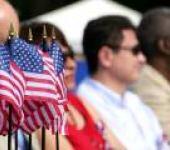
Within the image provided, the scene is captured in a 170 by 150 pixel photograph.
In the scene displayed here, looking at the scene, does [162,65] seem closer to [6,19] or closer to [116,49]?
[116,49]

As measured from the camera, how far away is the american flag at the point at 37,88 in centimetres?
445

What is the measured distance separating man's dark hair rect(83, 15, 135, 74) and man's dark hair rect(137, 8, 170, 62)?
56cm

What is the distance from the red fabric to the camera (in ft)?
19.2

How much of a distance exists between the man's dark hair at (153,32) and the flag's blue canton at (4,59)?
3419 mm

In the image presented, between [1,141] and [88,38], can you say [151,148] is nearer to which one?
[88,38]

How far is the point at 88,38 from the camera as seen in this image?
716cm

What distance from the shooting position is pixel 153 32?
25.2ft

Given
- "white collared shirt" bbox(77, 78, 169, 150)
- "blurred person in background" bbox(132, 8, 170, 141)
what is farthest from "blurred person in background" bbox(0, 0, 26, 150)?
"blurred person in background" bbox(132, 8, 170, 141)

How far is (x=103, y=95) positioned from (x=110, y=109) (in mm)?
145

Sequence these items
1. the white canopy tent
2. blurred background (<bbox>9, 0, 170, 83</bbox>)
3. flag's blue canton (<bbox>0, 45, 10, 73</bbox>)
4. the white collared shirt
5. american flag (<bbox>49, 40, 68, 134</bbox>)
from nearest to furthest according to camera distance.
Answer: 1. flag's blue canton (<bbox>0, 45, 10, 73</bbox>)
2. american flag (<bbox>49, 40, 68, 134</bbox>)
3. the white collared shirt
4. blurred background (<bbox>9, 0, 170, 83</bbox>)
5. the white canopy tent

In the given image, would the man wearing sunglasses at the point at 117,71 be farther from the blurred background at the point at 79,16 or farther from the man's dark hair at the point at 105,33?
the blurred background at the point at 79,16

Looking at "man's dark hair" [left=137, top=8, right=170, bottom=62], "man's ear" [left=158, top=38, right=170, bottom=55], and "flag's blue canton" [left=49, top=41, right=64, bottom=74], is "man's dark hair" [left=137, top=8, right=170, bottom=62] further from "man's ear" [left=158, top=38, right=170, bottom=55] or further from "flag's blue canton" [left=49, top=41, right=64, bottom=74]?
"flag's blue canton" [left=49, top=41, right=64, bottom=74]

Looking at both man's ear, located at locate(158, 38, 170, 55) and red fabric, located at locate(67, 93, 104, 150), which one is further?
man's ear, located at locate(158, 38, 170, 55)

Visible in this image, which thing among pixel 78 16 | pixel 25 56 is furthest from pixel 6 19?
pixel 78 16
